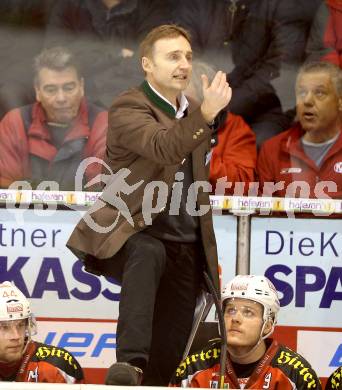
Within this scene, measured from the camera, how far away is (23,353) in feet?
19.0

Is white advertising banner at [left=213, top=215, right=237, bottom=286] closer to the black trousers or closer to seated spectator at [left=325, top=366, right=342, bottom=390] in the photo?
seated spectator at [left=325, top=366, right=342, bottom=390]

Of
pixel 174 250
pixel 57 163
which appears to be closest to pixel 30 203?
pixel 57 163

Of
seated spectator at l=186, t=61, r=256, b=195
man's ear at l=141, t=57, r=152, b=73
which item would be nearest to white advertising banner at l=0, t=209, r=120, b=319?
seated spectator at l=186, t=61, r=256, b=195

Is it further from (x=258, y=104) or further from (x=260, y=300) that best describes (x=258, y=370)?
(x=258, y=104)

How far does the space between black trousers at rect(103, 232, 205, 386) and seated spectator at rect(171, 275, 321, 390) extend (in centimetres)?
71

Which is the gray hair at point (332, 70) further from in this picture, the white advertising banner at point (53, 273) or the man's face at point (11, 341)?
the man's face at point (11, 341)

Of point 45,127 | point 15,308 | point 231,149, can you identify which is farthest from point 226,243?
A: point 45,127

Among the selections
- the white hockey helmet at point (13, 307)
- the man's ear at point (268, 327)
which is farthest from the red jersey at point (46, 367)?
the man's ear at point (268, 327)

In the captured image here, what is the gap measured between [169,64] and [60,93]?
2.56 m

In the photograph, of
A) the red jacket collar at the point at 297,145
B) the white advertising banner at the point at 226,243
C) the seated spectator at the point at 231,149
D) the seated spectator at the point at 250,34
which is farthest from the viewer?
the seated spectator at the point at 250,34

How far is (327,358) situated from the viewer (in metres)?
6.41

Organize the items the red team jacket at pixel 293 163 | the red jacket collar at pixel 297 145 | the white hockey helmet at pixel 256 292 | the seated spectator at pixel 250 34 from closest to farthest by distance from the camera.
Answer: the white hockey helmet at pixel 256 292, the red team jacket at pixel 293 163, the red jacket collar at pixel 297 145, the seated spectator at pixel 250 34

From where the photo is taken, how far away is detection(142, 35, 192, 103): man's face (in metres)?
4.55

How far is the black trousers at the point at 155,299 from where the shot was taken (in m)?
4.39
